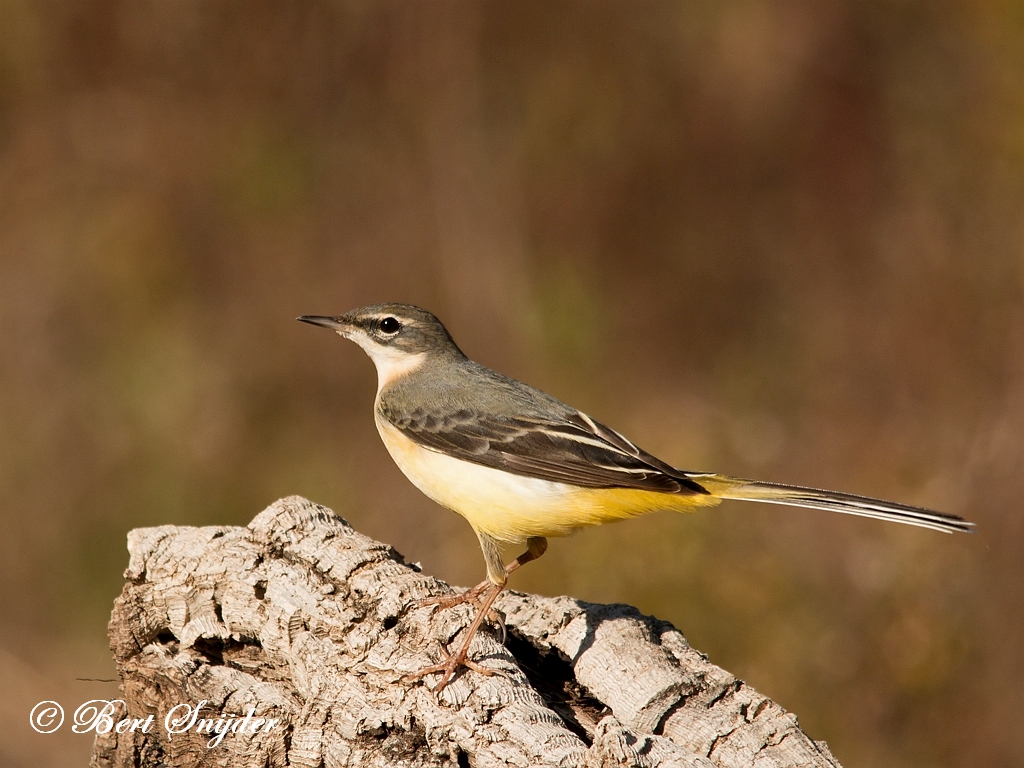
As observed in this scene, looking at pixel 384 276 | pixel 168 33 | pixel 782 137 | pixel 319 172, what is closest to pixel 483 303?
pixel 384 276

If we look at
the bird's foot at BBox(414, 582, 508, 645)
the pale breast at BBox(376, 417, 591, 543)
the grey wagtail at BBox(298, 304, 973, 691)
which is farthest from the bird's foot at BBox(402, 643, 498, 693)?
the pale breast at BBox(376, 417, 591, 543)

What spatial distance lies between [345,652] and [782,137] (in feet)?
32.3

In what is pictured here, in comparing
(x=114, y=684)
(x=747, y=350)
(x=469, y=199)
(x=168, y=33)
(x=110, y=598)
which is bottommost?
(x=110, y=598)

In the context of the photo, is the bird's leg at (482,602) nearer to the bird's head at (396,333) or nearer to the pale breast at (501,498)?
the pale breast at (501,498)

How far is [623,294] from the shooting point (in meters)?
12.6

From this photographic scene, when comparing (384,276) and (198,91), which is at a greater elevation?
(198,91)

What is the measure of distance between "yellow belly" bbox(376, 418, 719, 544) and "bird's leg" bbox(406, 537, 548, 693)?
6.3 inches

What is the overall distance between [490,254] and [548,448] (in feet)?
20.7

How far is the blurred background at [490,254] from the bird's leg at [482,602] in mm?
1987

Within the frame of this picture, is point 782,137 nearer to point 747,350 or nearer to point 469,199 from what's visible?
point 747,350

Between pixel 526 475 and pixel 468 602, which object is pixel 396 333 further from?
pixel 468 602

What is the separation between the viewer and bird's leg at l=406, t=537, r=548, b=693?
15.9 ft

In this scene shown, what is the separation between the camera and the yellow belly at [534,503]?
5.77 metres

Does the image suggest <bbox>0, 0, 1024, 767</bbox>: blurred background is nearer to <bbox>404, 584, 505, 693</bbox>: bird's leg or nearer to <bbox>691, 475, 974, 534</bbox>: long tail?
<bbox>691, 475, 974, 534</bbox>: long tail
